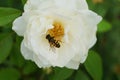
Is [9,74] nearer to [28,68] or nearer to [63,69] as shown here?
[28,68]

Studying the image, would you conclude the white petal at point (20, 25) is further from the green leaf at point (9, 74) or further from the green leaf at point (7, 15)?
the green leaf at point (9, 74)

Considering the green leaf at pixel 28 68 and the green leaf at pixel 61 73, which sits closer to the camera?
the green leaf at pixel 61 73

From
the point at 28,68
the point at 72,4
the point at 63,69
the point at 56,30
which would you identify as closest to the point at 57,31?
the point at 56,30

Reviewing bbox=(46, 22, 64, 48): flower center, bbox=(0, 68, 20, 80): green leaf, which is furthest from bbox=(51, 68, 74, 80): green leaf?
bbox=(0, 68, 20, 80): green leaf

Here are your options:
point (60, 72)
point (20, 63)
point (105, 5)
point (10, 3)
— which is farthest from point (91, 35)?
point (105, 5)

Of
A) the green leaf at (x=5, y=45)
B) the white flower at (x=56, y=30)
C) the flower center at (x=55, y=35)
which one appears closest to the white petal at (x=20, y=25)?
the white flower at (x=56, y=30)
